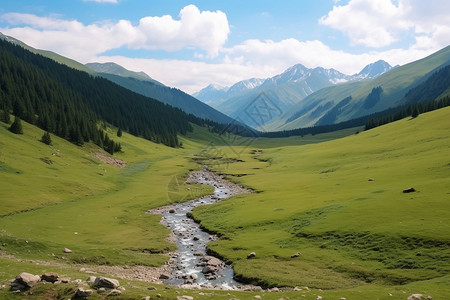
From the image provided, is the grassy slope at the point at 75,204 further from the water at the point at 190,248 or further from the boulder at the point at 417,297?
the boulder at the point at 417,297

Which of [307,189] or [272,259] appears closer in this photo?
[272,259]

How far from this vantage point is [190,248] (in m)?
41.3

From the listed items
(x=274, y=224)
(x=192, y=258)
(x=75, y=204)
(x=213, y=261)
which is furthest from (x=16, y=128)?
(x=213, y=261)

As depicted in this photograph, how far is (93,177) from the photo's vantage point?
8500 centimetres

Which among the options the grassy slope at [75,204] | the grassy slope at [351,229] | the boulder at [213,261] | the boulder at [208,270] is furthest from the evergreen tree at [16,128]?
the boulder at [208,270]

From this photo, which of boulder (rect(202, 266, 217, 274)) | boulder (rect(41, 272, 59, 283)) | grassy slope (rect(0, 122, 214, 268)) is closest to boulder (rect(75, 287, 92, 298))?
boulder (rect(41, 272, 59, 283))

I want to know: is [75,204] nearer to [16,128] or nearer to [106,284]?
[106,284]

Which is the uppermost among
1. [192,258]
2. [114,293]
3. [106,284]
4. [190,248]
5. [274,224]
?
[106,284]

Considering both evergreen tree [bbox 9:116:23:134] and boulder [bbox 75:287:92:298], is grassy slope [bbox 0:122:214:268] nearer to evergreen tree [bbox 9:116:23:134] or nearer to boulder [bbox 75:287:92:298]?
evergreen tree [bbox 9:116:23:134]

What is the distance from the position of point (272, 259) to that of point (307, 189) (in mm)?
35194

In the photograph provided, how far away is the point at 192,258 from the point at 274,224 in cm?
1405

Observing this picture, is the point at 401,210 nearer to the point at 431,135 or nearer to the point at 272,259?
the point at 272,259

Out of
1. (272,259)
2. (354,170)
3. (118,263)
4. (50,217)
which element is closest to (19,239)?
(118,263)

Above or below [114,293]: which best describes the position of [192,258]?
below
